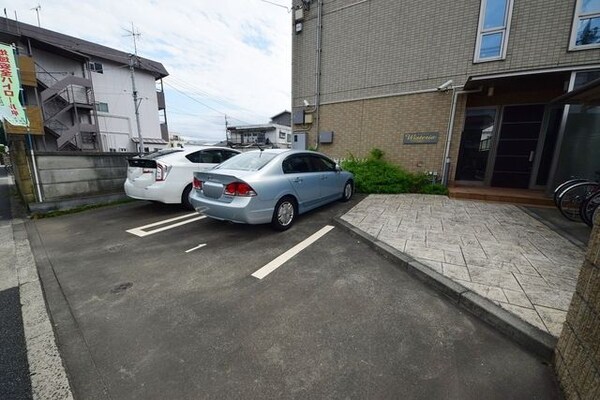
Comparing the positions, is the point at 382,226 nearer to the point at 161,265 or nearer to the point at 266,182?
the point at 266,182

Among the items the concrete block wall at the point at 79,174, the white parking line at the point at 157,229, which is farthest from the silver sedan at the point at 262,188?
the concrete block wall at the point at 79,174

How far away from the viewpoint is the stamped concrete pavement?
2477 millimetres

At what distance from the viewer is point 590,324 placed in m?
1.49

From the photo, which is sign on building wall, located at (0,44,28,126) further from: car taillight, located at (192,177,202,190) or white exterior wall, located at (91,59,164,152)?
white exterior wall, located at (91,59,164,152)

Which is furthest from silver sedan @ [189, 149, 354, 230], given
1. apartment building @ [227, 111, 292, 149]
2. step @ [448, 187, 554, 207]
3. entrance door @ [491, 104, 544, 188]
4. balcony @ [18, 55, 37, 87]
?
apartment building @ [227, 111, 292, 149]

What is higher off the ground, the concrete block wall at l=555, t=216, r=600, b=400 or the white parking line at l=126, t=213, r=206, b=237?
the concrete block wall at l=555, t=216, r=600, b=400

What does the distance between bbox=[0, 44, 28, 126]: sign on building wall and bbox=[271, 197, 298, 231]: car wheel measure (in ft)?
19.1

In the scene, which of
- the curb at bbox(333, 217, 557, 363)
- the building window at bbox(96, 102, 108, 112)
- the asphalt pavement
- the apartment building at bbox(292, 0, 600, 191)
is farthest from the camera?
the building window at bbox(96, 102, 108, 112)

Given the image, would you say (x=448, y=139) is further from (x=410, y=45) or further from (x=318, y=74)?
(x=318, y=74)

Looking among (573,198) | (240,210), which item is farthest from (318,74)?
(573,198)

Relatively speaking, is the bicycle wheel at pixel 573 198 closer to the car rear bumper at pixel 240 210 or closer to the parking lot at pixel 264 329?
the parking lot at pixel 264 329

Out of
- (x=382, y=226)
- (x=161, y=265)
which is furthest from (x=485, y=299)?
(x=161, y=265)

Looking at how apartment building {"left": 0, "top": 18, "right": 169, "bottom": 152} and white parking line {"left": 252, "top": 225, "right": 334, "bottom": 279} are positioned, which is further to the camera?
apartment building {"left": 0, "top": 18, "right": 169, "bottom": 152}

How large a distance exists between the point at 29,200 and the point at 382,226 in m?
7.56
